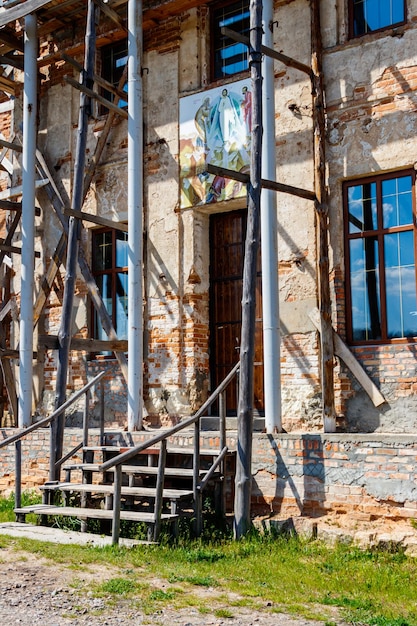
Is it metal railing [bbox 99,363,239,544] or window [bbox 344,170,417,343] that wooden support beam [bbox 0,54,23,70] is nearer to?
window [bbox 344,170,417,343]

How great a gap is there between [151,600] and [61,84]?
924 centimetres

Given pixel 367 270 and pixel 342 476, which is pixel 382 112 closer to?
pixel 367 270

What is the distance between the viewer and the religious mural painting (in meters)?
10.3

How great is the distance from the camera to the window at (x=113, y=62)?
12.1 m

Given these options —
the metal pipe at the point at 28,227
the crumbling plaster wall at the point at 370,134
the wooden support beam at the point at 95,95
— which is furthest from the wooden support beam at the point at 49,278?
the crumbling plaster wall at the point at 370,134

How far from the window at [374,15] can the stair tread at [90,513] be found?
20.6 feet

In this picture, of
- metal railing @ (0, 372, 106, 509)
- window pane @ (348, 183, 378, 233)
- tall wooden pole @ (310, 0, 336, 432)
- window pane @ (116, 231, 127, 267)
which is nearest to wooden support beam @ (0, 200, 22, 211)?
window pane @ (116, 231, 127, 267)

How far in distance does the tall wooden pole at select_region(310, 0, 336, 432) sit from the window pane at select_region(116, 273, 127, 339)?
3539mm

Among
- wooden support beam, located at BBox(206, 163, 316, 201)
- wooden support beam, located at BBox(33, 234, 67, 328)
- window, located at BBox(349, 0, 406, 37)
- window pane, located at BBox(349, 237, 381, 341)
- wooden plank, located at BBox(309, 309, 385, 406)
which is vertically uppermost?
window, located at BBox(349, 0, 406, 37)

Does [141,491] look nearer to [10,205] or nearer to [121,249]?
[121,249]

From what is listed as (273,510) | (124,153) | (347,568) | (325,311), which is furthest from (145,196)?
(347,568)

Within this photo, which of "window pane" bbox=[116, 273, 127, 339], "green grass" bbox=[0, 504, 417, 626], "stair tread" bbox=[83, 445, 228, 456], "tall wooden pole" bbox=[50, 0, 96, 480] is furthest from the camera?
"window pane" bbox=[116, 273, 127, 339]

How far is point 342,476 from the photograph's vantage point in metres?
8.09

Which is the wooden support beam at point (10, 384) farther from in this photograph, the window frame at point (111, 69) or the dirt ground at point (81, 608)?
the dirt ground at point (81, 608)
